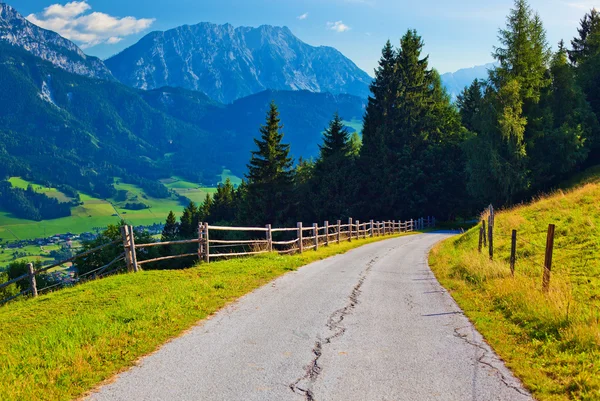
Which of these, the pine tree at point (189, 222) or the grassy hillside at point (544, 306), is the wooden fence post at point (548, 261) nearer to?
the grassy hillside at point (544, 306)

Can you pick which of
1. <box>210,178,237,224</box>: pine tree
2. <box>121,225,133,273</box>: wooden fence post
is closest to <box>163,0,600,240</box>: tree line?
<box>210,178,237,224</box>: pine tree

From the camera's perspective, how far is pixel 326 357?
653 cm

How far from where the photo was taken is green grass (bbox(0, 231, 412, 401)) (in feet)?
19.1

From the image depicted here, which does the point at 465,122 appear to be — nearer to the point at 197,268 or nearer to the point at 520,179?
the point at 520,179

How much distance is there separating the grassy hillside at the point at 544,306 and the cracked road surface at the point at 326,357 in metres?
0.40

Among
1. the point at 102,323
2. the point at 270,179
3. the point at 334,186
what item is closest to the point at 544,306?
the point at 102,323

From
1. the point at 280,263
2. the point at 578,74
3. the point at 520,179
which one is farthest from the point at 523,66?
the point at 280,263

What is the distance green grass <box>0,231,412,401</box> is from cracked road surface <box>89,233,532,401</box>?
475mm

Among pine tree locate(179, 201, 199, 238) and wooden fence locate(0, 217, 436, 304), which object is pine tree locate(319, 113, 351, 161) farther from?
pine tree locate(179, 201, 199, 238)

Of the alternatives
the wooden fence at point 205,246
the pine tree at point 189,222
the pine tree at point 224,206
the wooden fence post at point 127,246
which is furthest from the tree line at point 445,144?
the wooden fence post at point 127,246

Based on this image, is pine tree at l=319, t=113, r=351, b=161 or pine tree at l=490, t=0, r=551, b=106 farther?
pine tree at l=319, t=113, r=351, b=161

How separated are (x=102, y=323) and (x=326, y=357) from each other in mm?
4595

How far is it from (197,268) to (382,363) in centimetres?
1053

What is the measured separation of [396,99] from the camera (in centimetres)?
5938
